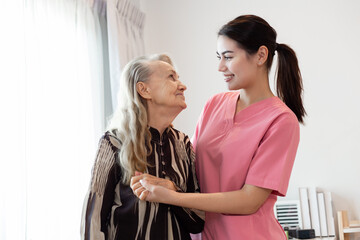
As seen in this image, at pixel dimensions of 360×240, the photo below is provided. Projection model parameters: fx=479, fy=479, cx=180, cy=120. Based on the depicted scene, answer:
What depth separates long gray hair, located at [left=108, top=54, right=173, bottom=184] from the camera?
1.53 metres

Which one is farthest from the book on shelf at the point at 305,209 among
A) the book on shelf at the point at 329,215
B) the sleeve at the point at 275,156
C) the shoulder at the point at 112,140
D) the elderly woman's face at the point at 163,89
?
the shoulder at the point at 112,140

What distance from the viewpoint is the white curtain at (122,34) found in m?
2.85

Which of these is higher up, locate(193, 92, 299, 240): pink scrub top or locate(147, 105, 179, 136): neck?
locate(147, 105, 179, 136): neck

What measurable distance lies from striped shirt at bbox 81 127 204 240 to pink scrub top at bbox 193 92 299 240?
0.38 ft

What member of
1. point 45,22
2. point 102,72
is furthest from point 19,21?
point 102,72

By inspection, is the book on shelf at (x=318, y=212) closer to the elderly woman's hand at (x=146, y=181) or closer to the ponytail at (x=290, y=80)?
the ponytail at (x=290, y=80)

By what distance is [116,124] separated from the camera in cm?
162

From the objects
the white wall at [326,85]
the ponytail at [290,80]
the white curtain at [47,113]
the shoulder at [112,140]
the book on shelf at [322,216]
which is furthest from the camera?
the white wall at [326,85]

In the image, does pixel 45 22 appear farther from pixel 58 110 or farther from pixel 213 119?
pixel 213 119

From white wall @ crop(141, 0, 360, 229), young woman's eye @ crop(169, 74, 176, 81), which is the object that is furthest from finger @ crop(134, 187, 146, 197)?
white wall @ crop(141, 0, 360, 229)

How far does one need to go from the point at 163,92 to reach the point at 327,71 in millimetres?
2028

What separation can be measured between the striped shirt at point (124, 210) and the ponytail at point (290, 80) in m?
0.51

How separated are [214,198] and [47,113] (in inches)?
42.5

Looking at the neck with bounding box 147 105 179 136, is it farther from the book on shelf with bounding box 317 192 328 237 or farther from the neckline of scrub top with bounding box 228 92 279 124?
the book on shelf with bounding box 317 192 328 237
